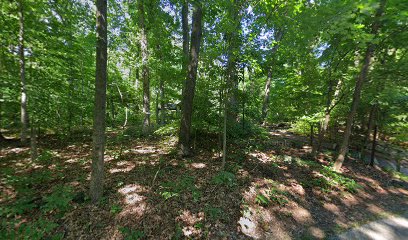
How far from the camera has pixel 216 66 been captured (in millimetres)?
5820

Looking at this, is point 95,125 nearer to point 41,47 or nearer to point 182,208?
point 182,208

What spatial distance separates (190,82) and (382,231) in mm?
6504

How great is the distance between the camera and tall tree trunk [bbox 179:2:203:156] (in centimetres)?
614

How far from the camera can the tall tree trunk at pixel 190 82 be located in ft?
20.1

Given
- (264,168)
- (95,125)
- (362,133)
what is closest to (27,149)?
(95,125)

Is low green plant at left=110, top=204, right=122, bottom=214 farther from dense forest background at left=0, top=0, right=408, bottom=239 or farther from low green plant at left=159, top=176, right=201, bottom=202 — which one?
low green plant at left=159, top=176, right=201, bottom=202

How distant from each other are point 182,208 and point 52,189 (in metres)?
3.19

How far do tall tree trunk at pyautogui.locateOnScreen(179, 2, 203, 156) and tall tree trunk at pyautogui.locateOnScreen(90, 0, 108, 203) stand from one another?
9.47 feet

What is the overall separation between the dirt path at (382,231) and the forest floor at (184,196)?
20 centimetres

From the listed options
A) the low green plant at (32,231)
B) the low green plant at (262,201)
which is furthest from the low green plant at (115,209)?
the low green plant at (262,201)

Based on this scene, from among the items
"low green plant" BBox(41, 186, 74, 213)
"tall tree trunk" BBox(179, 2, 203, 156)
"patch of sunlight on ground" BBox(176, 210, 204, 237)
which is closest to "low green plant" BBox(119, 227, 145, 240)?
"patch of sunlight on ground" BBox(176, 210, 204, 237)

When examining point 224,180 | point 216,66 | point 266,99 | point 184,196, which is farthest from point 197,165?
point 266,99

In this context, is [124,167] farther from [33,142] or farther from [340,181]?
[340,181]

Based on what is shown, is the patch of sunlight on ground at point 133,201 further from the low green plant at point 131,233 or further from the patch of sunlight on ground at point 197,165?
the patch of sunlight on ground at point 197,165
